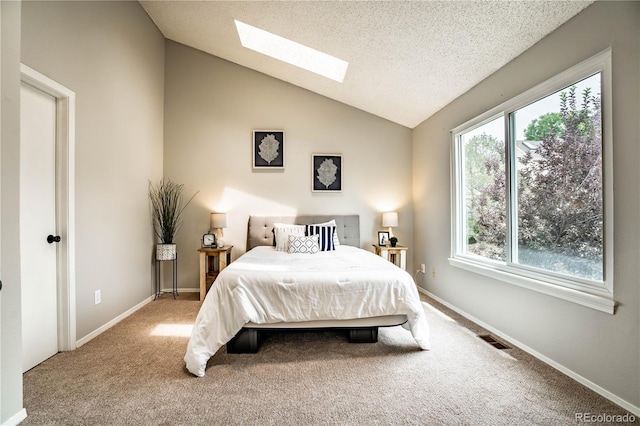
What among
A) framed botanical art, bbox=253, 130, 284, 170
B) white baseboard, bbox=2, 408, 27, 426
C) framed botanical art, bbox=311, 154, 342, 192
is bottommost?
white baseboard, bbox=2, 408, 27, 426

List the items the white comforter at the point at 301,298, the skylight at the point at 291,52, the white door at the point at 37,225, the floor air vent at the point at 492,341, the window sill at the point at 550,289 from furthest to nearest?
1. the skylight at the point at 291,52
2. the floor air vent at the point at 492,341
3. the white comforter at the point at 301,298
4. the white door at the point at 37,225
5. the window sill at the point at 550,289

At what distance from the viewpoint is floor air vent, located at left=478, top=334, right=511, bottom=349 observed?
2457 millimetres

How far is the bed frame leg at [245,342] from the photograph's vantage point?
2312 mm

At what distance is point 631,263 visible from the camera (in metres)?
1.67

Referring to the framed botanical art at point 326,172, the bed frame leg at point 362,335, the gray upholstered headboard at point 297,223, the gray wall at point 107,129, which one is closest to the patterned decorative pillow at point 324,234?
the gray upholstered headboard at point 297,223

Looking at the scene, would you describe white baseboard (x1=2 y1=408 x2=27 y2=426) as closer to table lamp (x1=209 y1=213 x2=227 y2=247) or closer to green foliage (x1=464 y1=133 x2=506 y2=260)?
table lamp (x1=209 y1=213 x2=227 y2=247)

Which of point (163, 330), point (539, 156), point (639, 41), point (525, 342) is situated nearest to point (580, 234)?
point (539, 156)

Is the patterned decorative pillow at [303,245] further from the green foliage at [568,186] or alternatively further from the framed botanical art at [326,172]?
the green foliage at [568,186]

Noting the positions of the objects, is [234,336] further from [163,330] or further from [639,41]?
[639,41]

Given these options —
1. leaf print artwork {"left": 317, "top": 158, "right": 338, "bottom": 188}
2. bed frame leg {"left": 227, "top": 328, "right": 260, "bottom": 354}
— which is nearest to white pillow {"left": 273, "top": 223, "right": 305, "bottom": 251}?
leaf print artwork {"left": 317, "top": 158, "right": 338, "bottom": 188}

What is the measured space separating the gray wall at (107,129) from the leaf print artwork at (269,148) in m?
1.49

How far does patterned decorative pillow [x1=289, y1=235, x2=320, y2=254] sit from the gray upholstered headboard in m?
0.63

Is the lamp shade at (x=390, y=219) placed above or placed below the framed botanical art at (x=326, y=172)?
below
